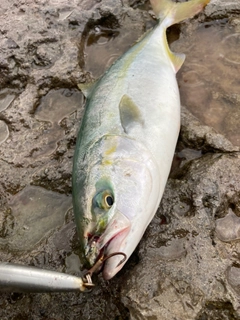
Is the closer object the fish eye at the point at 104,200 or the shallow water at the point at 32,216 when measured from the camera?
the fish eye at the point at 104,200

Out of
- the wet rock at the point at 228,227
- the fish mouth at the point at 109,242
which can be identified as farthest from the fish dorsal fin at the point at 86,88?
the wet rock at the point at 228,227

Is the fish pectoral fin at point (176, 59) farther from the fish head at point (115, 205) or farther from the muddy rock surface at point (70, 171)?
the fish head at point (115, 205)

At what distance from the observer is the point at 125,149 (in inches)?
94.5

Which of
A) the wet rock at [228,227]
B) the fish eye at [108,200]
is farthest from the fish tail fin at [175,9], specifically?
the fish eye at [108,200]

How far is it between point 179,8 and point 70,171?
2.08 metres

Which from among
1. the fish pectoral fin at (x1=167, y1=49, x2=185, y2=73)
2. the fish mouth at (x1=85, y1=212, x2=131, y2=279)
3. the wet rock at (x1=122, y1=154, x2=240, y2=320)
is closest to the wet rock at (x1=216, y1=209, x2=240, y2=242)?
the wet rock at (x1=122, y1=154, x2=240, y2=320)

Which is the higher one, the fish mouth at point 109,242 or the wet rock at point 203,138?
the fish mouth at point 109,242

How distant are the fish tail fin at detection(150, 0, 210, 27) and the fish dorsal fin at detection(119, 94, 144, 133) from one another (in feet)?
4.61

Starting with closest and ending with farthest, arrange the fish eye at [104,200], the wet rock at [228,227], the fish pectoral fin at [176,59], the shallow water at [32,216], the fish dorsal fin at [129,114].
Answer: the fish eye at [104,200], the wet rock at [228,227], the fish dorsal fin at [129,114], the shallow water at [32,216], the fish pectoral fin at [176,59]

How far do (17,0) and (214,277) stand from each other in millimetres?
3586

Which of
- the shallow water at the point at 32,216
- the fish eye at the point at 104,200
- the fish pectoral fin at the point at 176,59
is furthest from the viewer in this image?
the fish pectoral fin at the point at 176,59

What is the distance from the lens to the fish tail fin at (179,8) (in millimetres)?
3586

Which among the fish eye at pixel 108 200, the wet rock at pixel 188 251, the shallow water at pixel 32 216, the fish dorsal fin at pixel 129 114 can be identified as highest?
the fish dorsal fin at pixel 129 114

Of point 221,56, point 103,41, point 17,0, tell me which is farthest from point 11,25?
point 221,56
